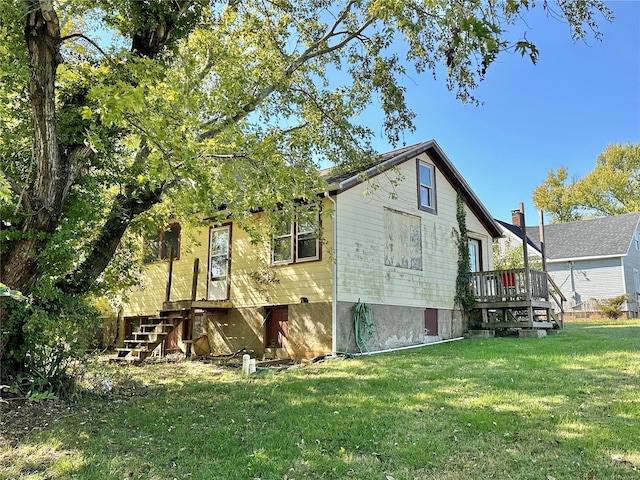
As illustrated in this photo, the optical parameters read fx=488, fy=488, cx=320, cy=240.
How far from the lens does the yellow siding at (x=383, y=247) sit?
11.7 metres

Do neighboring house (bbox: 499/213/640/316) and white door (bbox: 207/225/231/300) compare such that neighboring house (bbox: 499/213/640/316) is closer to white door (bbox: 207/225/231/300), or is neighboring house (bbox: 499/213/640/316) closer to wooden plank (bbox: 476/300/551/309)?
wooden plank (bbox: 476/300/551/309)

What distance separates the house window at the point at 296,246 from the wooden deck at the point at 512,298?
5985 millimetres

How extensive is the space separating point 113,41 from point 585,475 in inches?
364

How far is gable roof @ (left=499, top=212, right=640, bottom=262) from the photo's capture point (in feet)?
86.9

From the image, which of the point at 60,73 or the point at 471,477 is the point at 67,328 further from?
the point at 471,477

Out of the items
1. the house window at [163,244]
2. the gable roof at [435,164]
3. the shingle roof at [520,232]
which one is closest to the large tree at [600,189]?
the shingle roof at [520,232]

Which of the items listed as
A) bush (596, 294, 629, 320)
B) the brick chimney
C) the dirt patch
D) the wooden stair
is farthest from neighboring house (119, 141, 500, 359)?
the brick chimney

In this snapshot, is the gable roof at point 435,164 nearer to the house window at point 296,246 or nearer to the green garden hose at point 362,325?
the house window at point 296,246

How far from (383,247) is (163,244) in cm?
753

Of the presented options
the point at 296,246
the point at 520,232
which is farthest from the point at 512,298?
the point at 520,232

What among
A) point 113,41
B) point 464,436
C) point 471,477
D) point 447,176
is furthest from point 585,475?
point 447,176

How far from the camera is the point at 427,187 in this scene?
14469 millimetres

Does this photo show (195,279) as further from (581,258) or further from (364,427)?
(581,258)

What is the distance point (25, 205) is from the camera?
6.21 meters
